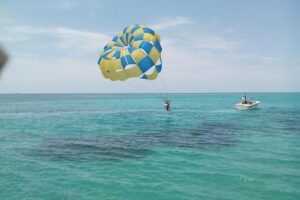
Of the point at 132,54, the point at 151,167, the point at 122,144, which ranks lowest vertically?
the point at 151,167

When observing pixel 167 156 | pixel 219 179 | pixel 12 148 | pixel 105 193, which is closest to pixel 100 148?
pixel 167 156

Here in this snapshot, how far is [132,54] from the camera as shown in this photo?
53.0ft

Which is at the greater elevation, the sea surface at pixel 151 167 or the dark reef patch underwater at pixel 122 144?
the dark reef patch underwater at pixel 122 144

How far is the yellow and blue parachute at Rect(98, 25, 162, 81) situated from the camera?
16281 mm

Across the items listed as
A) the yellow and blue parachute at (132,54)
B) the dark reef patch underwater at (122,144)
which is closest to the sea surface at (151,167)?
the dark reef patch underwater at (122,144)

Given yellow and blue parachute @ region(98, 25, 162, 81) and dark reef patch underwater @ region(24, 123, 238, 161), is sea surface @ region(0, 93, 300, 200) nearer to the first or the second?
dark reef patch underwater @ region(24, 123, 238, 161)

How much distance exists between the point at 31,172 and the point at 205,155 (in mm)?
8801

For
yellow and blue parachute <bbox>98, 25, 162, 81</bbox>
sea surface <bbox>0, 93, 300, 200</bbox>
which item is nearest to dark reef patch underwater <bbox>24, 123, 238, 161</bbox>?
sea surface <bbox>0, 93, 300, 200</bbox>

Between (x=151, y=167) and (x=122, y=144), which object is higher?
(x=122, y=144)

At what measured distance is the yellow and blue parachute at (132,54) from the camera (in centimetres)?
1628

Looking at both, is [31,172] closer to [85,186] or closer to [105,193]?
[85,186]

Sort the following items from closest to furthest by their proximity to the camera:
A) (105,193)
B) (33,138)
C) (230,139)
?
(105,193)
(230,139)
(33,138)

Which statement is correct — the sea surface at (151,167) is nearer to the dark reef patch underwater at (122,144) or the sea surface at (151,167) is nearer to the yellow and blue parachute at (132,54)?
the dark reef patch underwater at (122,144)

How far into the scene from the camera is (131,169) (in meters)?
12.5
